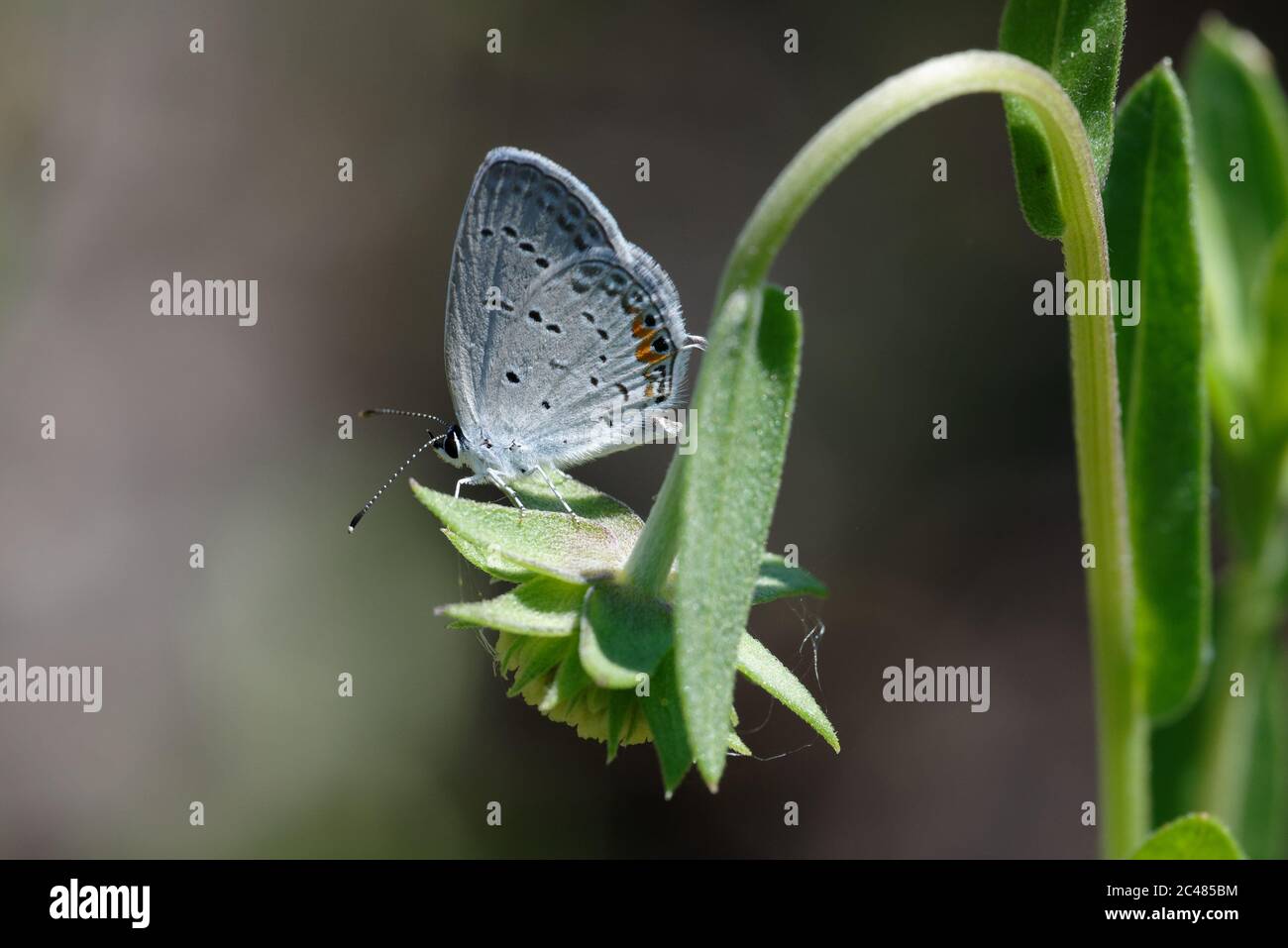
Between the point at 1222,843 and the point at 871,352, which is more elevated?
the point at 871,352

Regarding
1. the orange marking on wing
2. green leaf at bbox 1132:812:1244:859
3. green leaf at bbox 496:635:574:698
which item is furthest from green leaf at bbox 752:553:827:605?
green leaf at bbox 1132:812:1244:859

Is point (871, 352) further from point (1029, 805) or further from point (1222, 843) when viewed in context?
point (1222, 843)

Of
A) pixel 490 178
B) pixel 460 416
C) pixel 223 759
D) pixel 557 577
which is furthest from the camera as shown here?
pixel 223 759

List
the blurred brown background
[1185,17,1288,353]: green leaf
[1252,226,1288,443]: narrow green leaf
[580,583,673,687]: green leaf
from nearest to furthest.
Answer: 1. [580,583,673,687]: green leaf
2. [1252,226,1288,443]: narrow green leaf
3. [1185,17,1288,353]: green leaf
4. the blurred brown background

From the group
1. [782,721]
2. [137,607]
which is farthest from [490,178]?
[137,607]

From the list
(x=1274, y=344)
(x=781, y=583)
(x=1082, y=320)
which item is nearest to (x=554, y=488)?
(x=781, y=583)

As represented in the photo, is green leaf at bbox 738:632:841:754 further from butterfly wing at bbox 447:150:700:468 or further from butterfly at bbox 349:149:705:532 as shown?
butterfly wing at bbox 447:150:700:468
